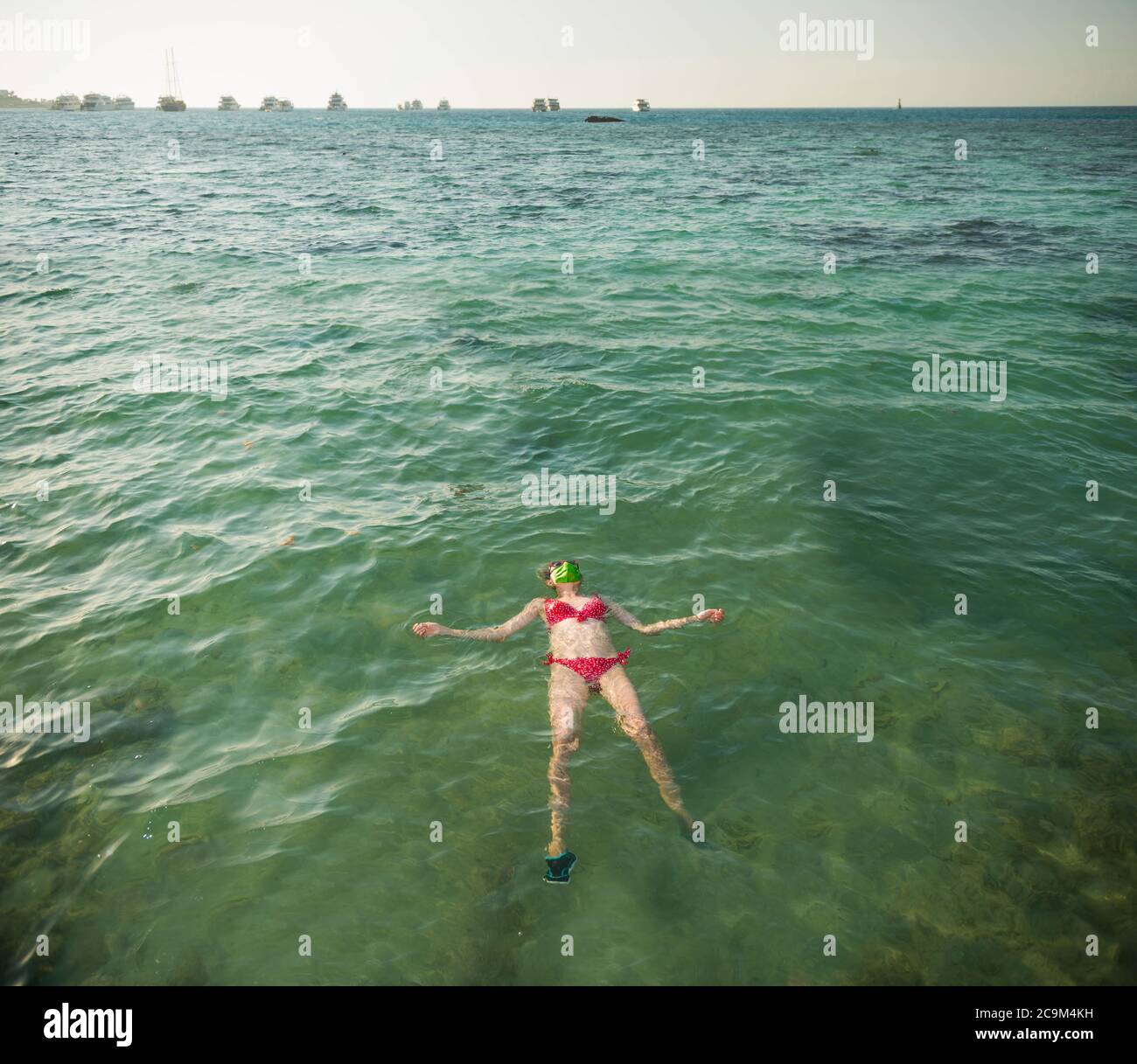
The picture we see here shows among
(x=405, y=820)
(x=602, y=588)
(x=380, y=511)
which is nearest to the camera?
(x=405, y=820)

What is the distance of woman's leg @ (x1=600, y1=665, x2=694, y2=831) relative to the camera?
26.8ft

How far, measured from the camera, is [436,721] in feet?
30.6

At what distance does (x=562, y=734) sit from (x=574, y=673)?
986 millimetres

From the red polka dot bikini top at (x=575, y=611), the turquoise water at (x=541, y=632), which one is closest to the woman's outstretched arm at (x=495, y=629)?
the red polka dot bikini top at (x=575, y=611)

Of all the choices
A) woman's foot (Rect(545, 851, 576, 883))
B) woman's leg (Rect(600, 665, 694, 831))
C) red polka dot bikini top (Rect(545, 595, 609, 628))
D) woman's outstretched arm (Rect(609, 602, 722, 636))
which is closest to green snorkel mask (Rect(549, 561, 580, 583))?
red polka dot bikini top (Rect(545, 595, 609, 628))

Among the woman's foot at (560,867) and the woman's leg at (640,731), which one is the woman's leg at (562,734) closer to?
the woman's foot at (560,867)

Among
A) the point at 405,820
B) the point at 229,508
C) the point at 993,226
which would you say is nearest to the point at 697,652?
the point at 405,820

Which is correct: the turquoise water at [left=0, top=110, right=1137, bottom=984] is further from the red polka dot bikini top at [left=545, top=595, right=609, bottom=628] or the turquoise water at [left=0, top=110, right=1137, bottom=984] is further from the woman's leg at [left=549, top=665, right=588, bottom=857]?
the red polka dot bikini top at [left=545, top=595, right=609, bottom=628]

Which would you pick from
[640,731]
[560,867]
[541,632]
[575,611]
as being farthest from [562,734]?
[541,632]

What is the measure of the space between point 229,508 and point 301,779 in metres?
7.06

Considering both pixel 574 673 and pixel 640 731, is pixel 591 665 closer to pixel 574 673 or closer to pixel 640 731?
pixel 574 673

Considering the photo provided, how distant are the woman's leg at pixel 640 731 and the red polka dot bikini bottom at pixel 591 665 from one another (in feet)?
0.23

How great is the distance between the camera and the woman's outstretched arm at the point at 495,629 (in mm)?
9512
